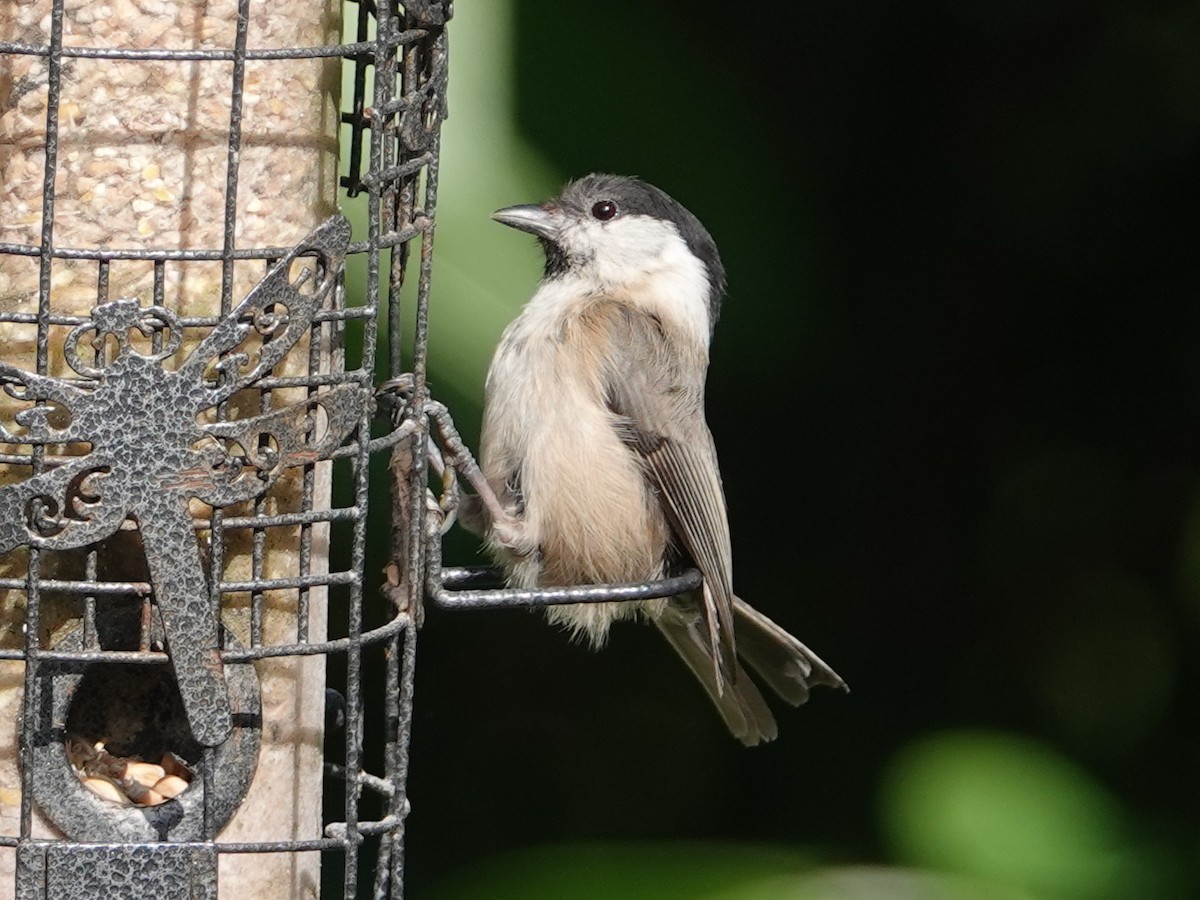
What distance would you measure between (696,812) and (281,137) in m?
2.38

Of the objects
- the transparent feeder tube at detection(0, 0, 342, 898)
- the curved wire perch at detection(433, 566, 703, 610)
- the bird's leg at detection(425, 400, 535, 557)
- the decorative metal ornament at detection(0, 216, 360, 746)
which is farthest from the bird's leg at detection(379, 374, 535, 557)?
the decorative metal ornament at detection(0, 216, 360, 746)

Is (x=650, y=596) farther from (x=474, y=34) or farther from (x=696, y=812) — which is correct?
(x=696, y=812)

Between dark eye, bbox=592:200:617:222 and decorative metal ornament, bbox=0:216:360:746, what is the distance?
1.41 m

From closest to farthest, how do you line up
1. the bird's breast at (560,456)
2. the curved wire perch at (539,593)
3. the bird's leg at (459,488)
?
the curved wire perch at (539,593) → the bird's leg at (459,488) → the bird's breast at (560,456)

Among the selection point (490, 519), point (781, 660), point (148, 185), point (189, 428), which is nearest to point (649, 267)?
point (490, 519)

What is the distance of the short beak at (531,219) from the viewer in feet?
10.9

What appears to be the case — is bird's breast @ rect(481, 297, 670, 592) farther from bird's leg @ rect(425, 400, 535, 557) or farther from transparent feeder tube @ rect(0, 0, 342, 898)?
transparent feeder tube @ rect(0, 0, 342, 898)

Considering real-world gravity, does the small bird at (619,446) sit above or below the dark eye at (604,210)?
below

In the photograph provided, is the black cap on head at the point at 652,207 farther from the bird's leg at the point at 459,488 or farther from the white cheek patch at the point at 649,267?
the bird's leg at the point at 459,488

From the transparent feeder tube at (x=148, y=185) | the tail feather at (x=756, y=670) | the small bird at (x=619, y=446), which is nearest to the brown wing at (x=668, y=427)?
the small bird at (x=619, y=446)

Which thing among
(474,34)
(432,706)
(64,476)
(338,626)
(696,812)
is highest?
(474,34)

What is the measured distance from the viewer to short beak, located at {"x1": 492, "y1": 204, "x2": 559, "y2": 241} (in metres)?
3.32

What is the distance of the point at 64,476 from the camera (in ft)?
7.26

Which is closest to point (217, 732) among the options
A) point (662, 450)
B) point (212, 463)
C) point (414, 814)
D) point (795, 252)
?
point (212, 463)
